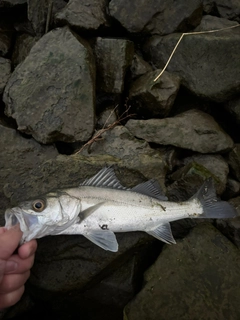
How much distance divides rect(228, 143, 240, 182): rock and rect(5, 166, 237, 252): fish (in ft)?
4.08

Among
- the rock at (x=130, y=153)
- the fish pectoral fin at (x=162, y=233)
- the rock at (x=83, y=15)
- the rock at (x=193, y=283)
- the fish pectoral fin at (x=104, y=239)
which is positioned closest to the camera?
the fish pectoral fin at (x=104, y=239)

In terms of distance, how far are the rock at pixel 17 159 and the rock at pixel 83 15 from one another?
1.74 meters

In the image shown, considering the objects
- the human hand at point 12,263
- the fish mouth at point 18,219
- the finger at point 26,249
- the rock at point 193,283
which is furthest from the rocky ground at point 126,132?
the fish mouth at point 18,219

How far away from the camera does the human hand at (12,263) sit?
287 cm

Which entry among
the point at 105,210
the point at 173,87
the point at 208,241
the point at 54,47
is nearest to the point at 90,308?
the point at 105,210

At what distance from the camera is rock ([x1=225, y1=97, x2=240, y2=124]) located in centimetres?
483

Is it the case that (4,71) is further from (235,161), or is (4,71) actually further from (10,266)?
(235,161)

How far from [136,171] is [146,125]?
0.88 m

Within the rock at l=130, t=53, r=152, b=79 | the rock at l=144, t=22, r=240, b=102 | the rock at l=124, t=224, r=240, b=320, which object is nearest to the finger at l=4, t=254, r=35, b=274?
the rock at l=124, t=224, r=240, b=320

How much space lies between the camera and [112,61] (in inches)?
182

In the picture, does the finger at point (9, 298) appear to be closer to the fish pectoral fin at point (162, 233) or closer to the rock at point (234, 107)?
the fish pectoral fin at point (162, 233)

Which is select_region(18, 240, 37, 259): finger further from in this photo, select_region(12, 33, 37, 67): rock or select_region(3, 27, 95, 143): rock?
select_region(12, 33, 37, 67): rock

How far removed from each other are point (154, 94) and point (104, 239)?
2206mm

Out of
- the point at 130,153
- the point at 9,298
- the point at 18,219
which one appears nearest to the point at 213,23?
the point at 130,153
